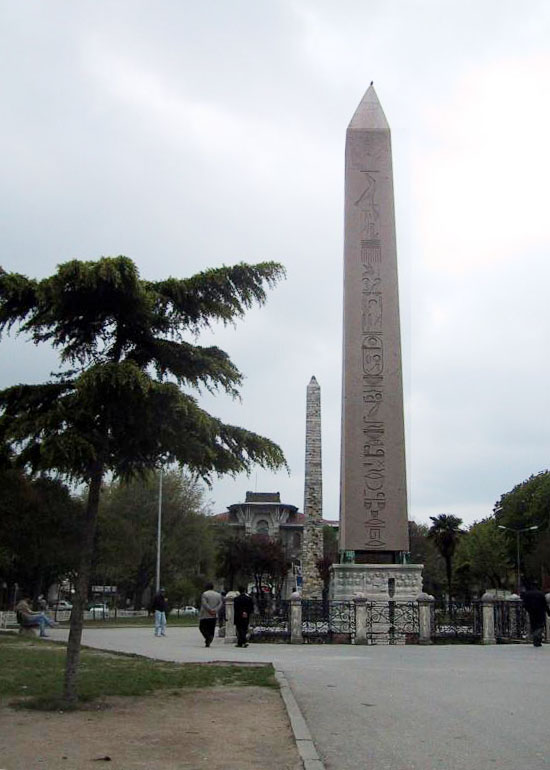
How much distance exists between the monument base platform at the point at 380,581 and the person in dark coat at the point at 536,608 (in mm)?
4070

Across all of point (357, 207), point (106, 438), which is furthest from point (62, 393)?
point (357, 207)

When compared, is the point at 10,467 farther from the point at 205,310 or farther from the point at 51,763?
the point at 51,763

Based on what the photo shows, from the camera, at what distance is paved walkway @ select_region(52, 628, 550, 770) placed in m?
6.80

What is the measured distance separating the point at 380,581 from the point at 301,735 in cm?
1563

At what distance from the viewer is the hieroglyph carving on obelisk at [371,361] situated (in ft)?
71.6

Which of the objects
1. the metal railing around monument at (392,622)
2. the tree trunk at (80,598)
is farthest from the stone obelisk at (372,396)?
the tree trunk at (80,598)

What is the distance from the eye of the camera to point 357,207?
77.4 ft

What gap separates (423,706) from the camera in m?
9.48

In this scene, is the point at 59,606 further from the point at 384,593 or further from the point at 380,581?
the point at 380,581

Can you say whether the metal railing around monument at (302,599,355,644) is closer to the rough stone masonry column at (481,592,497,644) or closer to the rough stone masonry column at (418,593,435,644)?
the rough stone masonry column at (418,593,435,644)

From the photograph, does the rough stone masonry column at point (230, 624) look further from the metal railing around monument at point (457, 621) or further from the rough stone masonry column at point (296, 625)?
the metal railing around monument at point (457, 621)

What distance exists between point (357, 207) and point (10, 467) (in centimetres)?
1528

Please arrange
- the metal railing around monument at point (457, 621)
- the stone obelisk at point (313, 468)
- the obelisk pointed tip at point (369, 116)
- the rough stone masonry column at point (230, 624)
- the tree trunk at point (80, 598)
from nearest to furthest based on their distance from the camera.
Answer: the tree trunk at point (80, 598)
the metal railing around monument at point (457, 621)
the rough stone masonry column at point (230, 624)
the obelisk pointed tip at point (369, 116)
the stone obelisk at point (313, 468)

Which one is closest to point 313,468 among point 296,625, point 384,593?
→ point 384,593
